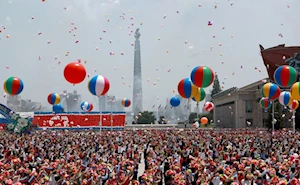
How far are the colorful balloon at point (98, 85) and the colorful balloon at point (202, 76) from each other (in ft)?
15.4

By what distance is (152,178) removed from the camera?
8.56 meters

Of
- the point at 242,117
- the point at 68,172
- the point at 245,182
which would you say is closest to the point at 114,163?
the point at 68,172

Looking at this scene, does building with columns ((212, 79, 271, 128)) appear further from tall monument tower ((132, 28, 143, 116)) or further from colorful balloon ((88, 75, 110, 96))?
tall monument tower ((132, 28, 143, 116))

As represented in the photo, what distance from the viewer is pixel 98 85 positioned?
2047 cm

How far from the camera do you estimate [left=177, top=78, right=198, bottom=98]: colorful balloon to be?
72.5 feet

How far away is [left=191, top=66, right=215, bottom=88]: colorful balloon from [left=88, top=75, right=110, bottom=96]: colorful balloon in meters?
4.69

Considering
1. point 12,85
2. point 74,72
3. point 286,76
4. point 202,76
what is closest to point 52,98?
point 12,85

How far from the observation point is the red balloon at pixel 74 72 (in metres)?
17.6

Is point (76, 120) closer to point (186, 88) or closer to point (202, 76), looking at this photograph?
point (186, 88)

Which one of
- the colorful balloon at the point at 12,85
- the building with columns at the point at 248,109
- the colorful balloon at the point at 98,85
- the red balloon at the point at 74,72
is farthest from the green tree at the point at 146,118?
the red balloon at the point at 74,72

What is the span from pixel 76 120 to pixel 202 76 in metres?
29.8

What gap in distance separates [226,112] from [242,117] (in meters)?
8.69

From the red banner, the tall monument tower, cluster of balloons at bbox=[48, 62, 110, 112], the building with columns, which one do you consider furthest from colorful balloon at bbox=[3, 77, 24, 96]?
the tall monument tower

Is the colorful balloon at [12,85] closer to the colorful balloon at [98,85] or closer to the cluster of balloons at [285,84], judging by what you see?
the colorful balloon at [98,85]
